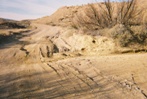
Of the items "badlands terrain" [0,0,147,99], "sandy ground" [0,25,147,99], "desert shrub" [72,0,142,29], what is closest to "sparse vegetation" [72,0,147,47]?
"desert shrub" [72,0,142,29]

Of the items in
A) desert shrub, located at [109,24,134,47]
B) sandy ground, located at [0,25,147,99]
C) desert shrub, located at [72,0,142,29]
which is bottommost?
sandy ground, located at [0,25,147,99]

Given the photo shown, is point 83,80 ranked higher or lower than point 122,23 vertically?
lower

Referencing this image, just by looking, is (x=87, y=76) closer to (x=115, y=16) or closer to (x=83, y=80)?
(x=83, y=80)

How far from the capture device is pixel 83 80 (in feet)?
30.8

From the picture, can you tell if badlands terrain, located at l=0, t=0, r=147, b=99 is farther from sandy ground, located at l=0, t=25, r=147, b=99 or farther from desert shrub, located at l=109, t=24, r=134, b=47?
desert shrub, located at l=109, t=24, r=134, b=47

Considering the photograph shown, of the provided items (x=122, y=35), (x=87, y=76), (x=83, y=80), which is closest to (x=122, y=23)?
(x=122, y=35)

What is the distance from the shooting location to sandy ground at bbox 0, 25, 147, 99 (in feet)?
26.0

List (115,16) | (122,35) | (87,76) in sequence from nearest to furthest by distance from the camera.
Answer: (87,76) → (122,35) → (115,16)

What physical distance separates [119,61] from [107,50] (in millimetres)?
2669

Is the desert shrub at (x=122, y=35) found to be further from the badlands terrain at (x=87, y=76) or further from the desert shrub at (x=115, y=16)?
the desert shrub at (x=115, y=16)

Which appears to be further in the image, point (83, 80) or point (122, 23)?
point (122, 23)

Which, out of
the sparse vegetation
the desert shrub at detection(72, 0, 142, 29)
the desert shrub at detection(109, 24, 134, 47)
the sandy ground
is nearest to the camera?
the sandy ground

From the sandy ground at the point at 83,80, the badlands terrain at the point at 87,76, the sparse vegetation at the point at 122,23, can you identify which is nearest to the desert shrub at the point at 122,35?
the sparse vegetation at the point at 122,23

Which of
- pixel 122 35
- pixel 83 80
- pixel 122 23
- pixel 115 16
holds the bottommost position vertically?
pixel 83 80
